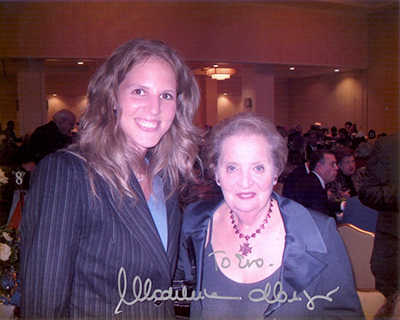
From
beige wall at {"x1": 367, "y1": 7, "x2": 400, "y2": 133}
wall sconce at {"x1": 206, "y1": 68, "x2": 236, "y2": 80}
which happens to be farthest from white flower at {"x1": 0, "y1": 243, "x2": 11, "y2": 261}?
beige wall at {"x1": 367, "y1": 7, "x2": 400, "y2": 133}

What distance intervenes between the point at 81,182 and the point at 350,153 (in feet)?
12.5

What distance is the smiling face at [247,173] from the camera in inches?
40.2

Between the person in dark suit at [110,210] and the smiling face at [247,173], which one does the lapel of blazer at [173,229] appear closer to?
the person in dark suit at [110,210]

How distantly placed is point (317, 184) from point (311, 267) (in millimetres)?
2148

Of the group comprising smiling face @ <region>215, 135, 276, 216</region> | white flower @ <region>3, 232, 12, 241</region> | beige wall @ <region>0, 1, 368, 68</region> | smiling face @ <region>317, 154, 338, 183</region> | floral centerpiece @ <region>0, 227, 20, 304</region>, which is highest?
beige wall @ <region>0, 1, 368, 68</region>

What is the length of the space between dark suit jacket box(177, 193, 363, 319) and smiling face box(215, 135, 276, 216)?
13 cm

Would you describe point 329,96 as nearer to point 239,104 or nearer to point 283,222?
point 239,104

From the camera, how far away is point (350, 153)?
4.23 m

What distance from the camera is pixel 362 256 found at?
7.55 ft

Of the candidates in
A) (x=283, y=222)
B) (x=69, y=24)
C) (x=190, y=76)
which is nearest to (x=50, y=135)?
(x=190, y=76)

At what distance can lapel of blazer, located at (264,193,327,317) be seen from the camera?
1030mm

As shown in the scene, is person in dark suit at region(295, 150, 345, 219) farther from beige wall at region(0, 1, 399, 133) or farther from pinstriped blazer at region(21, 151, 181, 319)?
beige wall at region(0, 1, 399, 133)
